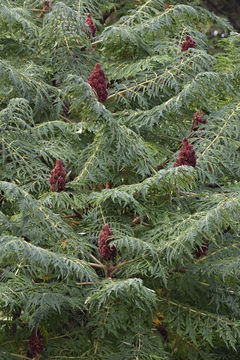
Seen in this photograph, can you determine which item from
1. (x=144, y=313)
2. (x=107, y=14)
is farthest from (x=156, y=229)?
(x=107, y=14)

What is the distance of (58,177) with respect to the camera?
5910 mm

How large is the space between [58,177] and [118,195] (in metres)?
0.50

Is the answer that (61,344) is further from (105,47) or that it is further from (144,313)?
(105,47)

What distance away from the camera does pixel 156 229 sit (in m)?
5.89

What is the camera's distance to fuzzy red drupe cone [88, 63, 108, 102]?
618 cm

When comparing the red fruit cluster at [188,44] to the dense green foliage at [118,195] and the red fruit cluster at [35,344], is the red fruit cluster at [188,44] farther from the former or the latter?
the red fruit cluster at [35,344]

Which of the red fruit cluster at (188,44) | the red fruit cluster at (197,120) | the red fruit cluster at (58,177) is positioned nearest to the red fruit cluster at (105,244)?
the red fruit cluster at (58,177)

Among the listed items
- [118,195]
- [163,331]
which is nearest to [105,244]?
[118,195]

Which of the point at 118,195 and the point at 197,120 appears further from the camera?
the point at 197,120

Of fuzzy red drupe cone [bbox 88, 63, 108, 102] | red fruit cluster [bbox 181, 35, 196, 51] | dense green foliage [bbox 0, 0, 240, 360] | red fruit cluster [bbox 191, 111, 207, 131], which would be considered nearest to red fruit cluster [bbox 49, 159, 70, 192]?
dense green foliage [bbox 0, 0, 240, 360]

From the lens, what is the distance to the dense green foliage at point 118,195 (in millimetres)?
5426

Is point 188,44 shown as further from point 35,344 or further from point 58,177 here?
point 35,344

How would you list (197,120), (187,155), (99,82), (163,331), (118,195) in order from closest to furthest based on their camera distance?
1. (118,195)
2. (187,155)
3. (99,82)
4. (163,331)
5. (197,120)

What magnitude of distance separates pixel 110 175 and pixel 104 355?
5.02ft
